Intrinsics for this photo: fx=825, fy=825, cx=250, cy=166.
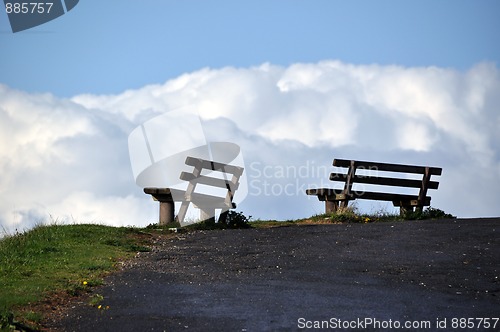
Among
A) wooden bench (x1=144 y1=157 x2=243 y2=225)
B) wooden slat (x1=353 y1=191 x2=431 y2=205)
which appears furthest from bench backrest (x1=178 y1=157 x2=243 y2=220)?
wooden slat (x1=353 y1=191 x2=431 y2=205)

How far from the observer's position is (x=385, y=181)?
87.3 ft

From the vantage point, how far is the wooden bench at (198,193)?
2383 cm

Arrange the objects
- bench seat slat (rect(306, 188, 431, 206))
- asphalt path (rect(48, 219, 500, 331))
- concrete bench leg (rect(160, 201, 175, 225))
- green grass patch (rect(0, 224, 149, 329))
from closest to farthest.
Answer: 1. asphalt path (rect(48, 219, 500, 331))
2. green grass patch (rect(0, 224, 149, 329))
3. concrete bench leg (rect(160, 201, 175, 225))
4. bench seat slat (rect(306, 188, 431, 206))

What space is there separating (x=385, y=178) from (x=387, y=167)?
0.39 m

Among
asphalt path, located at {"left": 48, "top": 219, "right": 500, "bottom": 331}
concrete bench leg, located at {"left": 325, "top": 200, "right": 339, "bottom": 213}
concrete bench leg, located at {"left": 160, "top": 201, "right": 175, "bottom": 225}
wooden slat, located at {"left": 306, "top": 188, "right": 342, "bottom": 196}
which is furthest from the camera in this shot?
concrete bench leg, located at {"left": 325, "top": 200, "right": 339, "bottom": 213}

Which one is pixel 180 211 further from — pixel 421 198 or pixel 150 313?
pixel 150 313

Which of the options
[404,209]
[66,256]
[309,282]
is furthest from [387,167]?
[309,282]

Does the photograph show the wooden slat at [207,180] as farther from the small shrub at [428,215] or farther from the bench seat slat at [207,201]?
the small shrub at [428,215]

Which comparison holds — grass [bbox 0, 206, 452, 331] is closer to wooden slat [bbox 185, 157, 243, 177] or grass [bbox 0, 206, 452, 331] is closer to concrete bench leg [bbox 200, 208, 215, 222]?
concrete bench leg [bbox 200, 208, 215, 222]

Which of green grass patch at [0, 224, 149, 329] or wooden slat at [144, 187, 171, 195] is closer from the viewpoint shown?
green grass patch at [0, 224, 149, 329]

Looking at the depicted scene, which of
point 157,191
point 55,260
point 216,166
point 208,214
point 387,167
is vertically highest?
point 387,167

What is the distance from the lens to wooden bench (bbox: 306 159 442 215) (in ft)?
85.0

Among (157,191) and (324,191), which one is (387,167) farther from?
(157,191)

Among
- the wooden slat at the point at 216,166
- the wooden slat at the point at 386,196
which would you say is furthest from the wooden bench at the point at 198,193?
the wooden slat at the point at 386,196
